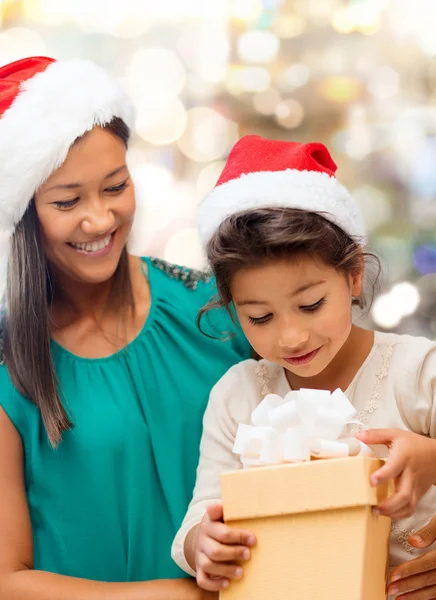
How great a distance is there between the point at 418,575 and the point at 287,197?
0.59 m

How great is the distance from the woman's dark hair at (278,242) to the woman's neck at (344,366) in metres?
0.13

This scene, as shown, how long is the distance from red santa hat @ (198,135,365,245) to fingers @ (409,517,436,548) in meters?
0.46

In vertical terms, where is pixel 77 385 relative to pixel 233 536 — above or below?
above

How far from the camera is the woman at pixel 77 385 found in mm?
1517

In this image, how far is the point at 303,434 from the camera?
110cm

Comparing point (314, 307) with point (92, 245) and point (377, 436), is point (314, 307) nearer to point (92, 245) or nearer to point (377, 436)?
point (377, 436)

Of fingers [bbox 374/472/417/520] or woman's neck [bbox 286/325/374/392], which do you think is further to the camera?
woman's neck [bbox 286/325/374/392]

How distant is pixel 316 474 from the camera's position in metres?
1.04

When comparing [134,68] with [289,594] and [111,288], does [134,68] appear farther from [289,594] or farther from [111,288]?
[289,594]

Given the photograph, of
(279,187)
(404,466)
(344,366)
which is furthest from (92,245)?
(404,466)

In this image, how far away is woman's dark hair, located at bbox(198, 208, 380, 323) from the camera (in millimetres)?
1266

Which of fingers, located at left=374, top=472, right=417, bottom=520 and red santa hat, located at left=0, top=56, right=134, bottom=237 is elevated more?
red santa hat, located at left=0, top=56, right=134, bottom=237

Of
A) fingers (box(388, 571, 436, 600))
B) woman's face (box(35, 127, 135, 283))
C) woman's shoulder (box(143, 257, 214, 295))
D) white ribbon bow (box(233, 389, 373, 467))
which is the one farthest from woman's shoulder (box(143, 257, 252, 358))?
fingers (box(388, 571, 436, 600))

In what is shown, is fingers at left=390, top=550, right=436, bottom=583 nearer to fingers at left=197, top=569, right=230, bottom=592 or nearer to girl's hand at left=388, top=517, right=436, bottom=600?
girl's hand at left=388, top=517, right=436, bottom=600
